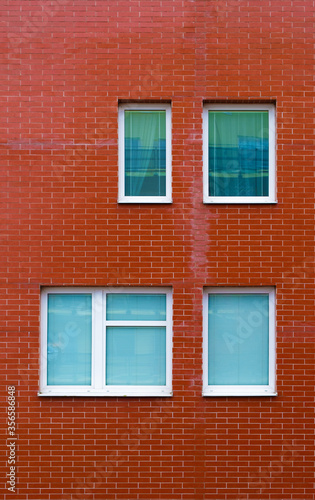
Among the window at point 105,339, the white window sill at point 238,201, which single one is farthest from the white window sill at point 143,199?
the window at point 105,339

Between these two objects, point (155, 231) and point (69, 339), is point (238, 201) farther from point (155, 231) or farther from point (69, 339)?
point (69, 339)

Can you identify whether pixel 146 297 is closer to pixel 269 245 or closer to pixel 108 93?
pixel 269 245

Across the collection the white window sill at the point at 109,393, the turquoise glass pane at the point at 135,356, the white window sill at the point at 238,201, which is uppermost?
the white window sill at the point at 238,201

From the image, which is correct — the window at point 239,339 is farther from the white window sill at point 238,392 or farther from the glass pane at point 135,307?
the glass pane at point 135,307

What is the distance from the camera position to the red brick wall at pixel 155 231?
845 cm

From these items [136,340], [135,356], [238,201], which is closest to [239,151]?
[238,201]

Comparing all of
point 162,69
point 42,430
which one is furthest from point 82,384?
point 162,69

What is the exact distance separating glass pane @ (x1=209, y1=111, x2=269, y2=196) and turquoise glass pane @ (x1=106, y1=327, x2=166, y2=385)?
2249mm

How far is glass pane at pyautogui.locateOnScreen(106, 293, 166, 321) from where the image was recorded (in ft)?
28.6

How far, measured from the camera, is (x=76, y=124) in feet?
28.3

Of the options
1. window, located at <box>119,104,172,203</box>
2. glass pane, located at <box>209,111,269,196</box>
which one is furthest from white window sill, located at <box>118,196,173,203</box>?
glass pane, located at <box>209,111,269,196</box>

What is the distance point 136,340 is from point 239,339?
134 cm

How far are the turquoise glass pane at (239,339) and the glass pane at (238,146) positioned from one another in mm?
1594

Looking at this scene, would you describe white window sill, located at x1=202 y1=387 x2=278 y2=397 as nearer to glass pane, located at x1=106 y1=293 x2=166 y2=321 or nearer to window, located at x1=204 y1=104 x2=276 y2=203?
glass pane, located at x1=106 y1=293 x2=166 y2=321
